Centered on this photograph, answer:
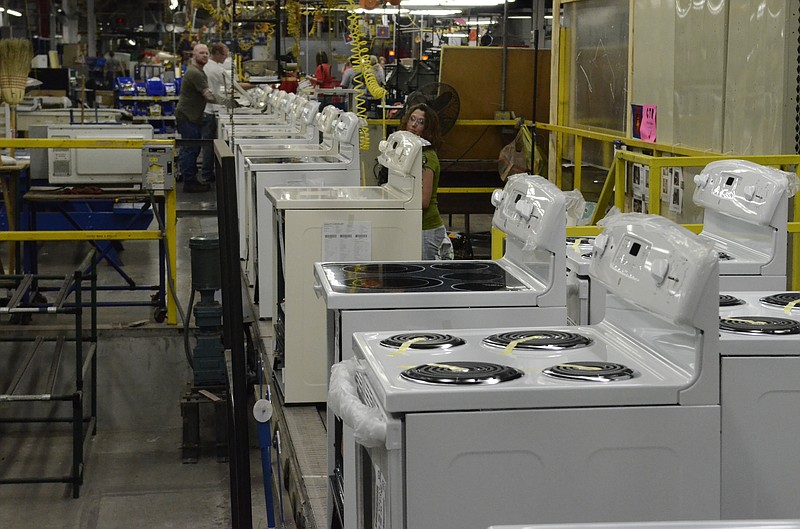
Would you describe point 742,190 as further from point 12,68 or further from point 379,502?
point 12,68

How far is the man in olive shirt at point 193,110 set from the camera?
13.2 meters

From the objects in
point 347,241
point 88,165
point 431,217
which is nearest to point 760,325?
point 347,241

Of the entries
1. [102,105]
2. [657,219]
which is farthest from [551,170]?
[102,105]

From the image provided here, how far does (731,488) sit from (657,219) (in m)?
0.60

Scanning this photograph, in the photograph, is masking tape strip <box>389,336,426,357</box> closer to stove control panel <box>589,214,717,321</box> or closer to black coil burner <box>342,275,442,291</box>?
stove control panel <box>589,214,717,321</box>

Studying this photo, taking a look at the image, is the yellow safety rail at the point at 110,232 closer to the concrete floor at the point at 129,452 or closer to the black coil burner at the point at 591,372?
the concrete floor at the point at 129,452

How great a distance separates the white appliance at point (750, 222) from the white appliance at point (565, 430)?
4.30 feet

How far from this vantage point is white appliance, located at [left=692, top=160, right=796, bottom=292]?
349 centimetres

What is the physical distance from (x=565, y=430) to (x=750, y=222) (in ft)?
5.70

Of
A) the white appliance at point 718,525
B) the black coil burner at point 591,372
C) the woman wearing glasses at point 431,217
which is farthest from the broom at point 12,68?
the white appliance at point 718,525

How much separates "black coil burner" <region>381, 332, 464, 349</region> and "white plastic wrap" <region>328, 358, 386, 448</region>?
5.7 inches

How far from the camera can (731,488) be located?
2.27 m

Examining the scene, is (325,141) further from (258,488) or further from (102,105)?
(102,105)

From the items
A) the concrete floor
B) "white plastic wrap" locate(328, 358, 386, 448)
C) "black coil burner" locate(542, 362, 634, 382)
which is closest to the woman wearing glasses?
the concrete floor
